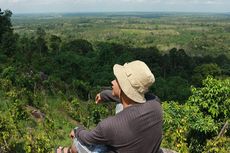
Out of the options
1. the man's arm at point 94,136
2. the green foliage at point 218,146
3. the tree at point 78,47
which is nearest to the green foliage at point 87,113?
the green foliage at point 218,146

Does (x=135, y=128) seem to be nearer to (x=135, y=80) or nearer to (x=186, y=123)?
(x=135, y=80)

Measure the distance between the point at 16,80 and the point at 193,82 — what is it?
77.1 feet

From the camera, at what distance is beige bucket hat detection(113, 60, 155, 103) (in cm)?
286

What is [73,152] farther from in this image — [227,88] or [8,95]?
[8,95]

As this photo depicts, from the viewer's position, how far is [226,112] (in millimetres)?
7852

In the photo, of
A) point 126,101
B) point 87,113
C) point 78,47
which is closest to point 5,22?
point 78,47

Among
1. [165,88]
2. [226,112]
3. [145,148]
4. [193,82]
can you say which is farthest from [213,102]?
[193,82]

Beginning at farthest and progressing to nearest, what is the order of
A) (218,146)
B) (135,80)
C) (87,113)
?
(87,113), (218,146), (135,80)

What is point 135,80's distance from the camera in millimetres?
2857

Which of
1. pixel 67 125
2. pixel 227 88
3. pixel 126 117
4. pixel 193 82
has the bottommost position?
pixel 193 82

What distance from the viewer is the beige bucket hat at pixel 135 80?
Answer: 2855 millimetres

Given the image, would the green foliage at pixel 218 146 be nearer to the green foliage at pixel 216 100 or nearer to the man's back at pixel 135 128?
the green foliage at pixel 216 100

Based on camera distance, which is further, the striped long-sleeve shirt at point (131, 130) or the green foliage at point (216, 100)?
the green foliage at point (216, 100)

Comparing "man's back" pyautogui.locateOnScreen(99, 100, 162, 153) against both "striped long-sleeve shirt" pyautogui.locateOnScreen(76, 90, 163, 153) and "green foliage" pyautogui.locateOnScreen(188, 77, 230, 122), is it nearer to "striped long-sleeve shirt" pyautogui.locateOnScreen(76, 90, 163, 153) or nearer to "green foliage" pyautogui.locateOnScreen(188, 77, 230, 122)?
"striped long-sleeve shirt" pyautogui.locateOnScreen(76, 90, 163, 153)
